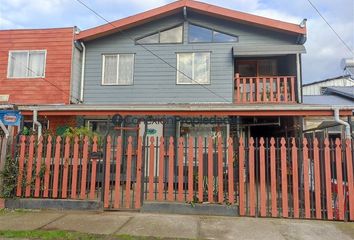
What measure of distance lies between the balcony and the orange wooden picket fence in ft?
16.0

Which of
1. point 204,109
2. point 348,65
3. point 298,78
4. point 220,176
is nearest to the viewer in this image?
point 220,176

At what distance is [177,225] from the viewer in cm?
614

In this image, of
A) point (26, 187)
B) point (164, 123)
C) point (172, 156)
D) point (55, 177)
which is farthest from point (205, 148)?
point (164, 123)

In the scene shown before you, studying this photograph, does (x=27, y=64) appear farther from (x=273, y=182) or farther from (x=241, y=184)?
(x=273, y=182)

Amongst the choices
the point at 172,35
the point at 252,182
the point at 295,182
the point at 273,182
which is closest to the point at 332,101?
the point at 172,35

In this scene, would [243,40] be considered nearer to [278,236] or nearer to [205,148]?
[205,148]

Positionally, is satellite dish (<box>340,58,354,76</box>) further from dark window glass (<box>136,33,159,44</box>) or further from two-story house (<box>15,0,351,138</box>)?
dark window glass (<box>136,33,159,44</box>)

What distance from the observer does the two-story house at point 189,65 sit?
12.4 meters

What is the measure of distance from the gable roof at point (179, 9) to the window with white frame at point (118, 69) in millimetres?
1099

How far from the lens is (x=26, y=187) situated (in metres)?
7.39

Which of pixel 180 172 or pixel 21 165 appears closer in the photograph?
pixel 180 172

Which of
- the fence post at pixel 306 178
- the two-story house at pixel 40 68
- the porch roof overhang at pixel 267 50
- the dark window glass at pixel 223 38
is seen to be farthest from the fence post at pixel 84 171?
the dark window glass at pixel 223 38

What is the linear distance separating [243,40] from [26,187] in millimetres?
9745

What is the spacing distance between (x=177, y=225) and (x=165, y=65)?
8.24 metres
